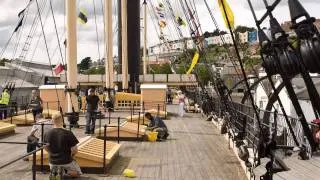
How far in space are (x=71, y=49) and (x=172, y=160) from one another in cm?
830

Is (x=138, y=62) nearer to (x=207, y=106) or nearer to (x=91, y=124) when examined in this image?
(x=207, y=106)

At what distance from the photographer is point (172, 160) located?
40.8 ft

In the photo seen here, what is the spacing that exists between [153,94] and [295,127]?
1887 centimetres

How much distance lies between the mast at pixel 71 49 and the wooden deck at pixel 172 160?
1691mm

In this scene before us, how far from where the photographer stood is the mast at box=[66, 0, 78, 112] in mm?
18938

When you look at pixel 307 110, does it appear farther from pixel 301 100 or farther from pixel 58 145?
pixel 58 145

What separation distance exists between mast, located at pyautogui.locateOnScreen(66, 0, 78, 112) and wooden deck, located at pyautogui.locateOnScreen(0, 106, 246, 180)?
169cm

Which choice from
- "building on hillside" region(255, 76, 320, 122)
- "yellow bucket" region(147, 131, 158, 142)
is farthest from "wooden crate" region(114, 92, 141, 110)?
"yellow bucket" region(147, 131, 158, 142)

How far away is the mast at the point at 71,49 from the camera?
18.9 meters

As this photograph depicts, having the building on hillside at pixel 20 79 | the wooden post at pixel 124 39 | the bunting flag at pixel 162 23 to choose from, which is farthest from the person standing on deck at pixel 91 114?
the bunting flag at pixel 162 23

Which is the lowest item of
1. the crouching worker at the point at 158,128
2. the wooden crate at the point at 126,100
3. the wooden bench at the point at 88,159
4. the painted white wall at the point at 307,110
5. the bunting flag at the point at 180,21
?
the wooden bench at the point at 88,159

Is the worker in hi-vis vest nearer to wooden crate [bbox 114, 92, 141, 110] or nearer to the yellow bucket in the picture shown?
the yellow bucket

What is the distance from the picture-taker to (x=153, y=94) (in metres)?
27.9

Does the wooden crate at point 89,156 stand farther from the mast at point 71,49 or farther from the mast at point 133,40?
the mast at point 133,40
